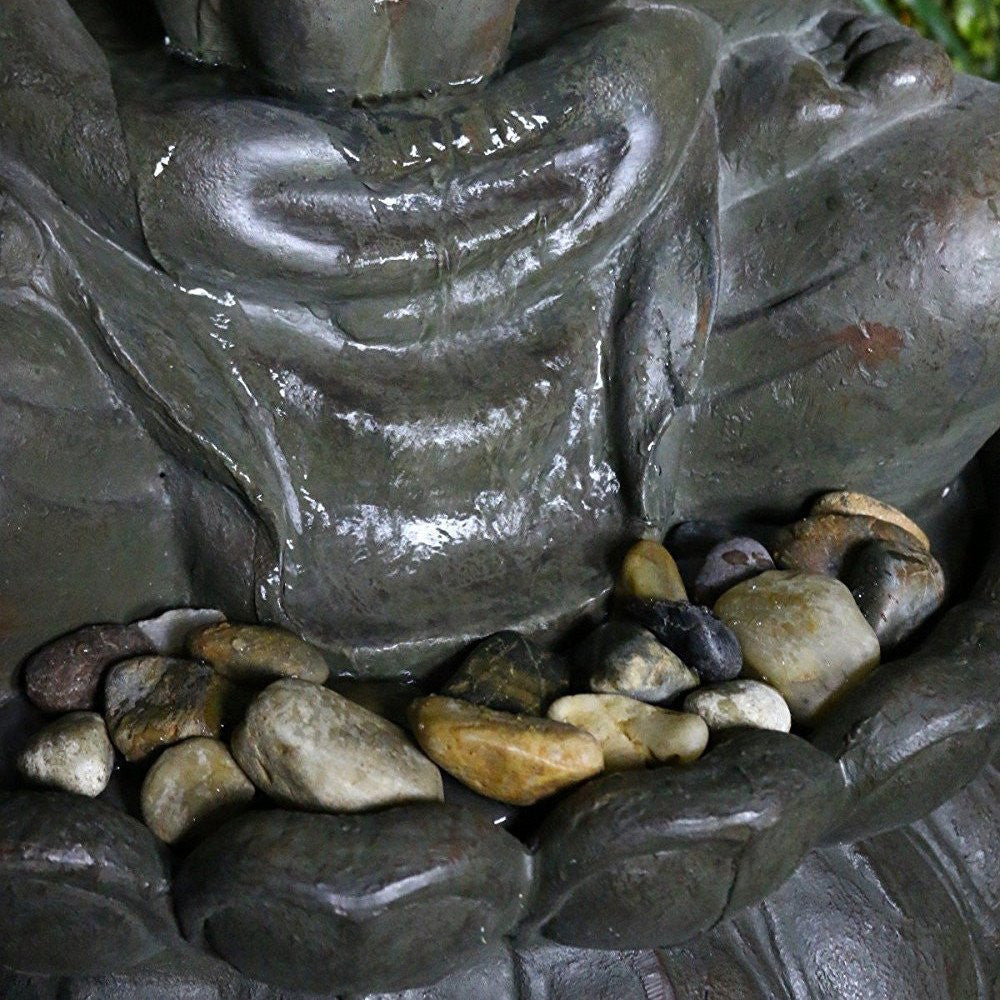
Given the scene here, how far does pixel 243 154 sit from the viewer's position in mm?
978

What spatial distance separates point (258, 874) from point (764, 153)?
0.70 metres

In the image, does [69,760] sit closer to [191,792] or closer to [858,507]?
[191,792]

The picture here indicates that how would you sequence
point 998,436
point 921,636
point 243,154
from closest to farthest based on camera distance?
point 243,154 < point 921,636 < point 998,436

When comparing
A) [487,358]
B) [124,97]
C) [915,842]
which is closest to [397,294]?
[487,358]

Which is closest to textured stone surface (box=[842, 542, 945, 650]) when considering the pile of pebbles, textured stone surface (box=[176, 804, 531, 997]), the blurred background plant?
the pile of pebbles

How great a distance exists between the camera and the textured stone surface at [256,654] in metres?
1.01

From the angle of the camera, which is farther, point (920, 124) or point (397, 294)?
point (920, 124)

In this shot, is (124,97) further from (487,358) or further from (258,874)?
(258,874)

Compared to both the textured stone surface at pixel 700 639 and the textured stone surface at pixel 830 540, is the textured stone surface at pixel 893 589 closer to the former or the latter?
the textured stone surface at pixel 830 540

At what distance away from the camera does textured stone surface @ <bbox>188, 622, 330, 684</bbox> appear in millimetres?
1014

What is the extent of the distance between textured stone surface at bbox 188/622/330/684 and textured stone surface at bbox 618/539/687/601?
24 centimetres

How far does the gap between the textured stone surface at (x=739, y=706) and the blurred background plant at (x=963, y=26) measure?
204cm

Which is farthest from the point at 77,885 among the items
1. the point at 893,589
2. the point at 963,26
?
the point at 963,26

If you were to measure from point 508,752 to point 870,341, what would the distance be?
45 cm
